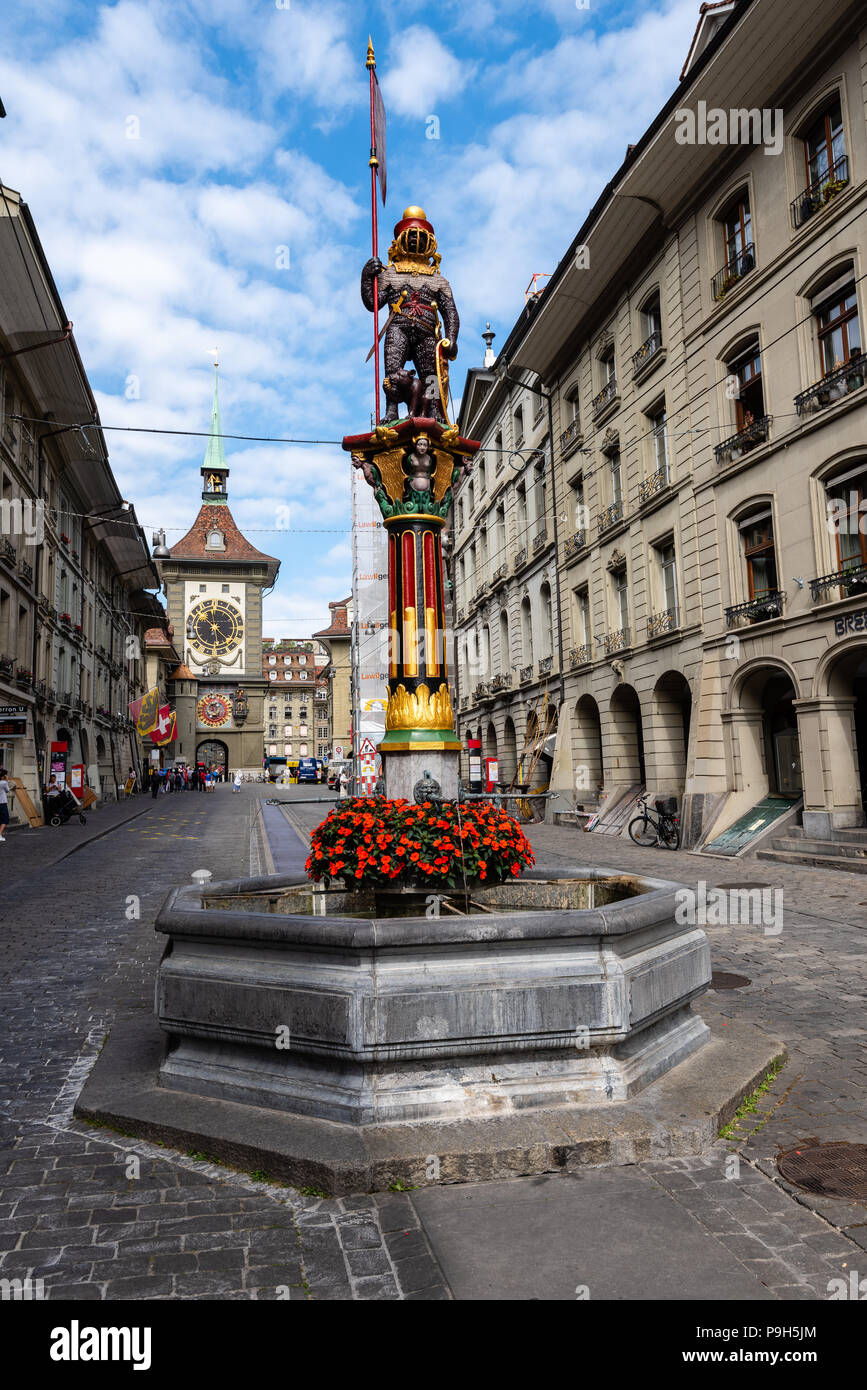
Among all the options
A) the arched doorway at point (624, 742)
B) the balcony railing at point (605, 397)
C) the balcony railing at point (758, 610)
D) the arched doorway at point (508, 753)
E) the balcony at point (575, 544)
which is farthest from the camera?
the arched doorway at point (508, 753)

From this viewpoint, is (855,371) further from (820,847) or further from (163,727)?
(163,727)

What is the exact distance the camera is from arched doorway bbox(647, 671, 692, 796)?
22656 mm

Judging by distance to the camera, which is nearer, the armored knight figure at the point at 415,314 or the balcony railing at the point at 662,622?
the armored knight figure at the point at 415,314

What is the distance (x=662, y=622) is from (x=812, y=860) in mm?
8216

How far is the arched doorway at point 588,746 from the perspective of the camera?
91.0ft

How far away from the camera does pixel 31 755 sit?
97.5 ft

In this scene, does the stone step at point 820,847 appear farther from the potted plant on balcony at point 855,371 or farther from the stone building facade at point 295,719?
the stone building facade at point 295,719

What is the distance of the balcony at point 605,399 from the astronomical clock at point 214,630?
222ft

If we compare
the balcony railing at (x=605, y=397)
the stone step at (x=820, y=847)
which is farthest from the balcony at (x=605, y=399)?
the stone step at (x=820, y=847)

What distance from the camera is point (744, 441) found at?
18.7m

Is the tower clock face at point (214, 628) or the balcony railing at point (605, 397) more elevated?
the tower clock face at point (214, 628)

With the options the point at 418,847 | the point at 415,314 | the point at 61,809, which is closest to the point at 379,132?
the point at 415,314

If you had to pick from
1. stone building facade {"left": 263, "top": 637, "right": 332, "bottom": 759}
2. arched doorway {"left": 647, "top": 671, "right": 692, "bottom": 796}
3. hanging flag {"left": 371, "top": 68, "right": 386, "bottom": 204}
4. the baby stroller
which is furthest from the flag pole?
stone building facade {"left": 263, "top": 637, "right": 332, "bottom": 759}

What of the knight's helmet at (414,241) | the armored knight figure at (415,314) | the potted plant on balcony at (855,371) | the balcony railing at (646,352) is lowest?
the armored knight figure at (415,314)
